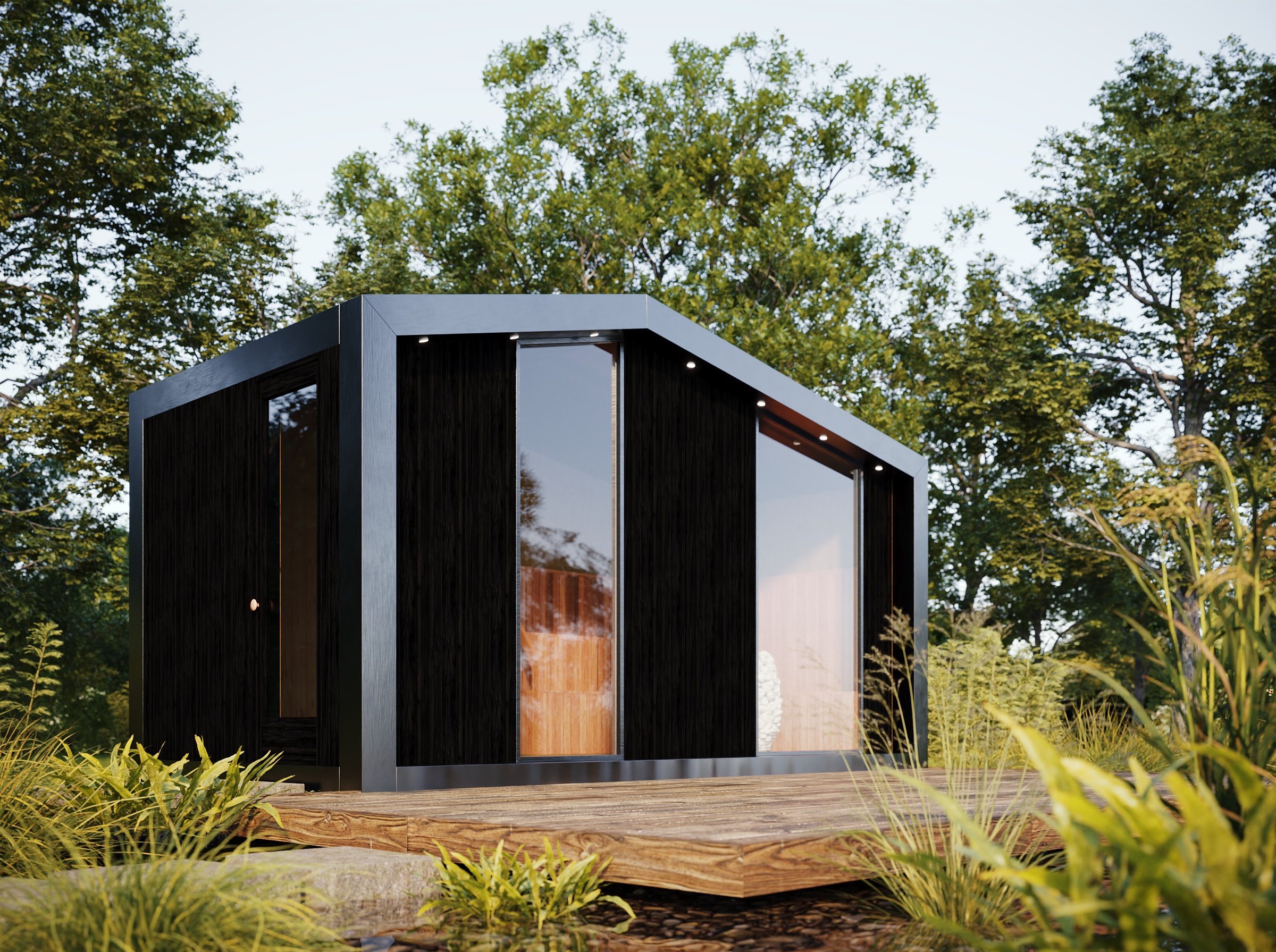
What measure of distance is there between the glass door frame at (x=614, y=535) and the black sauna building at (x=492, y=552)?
13 mm

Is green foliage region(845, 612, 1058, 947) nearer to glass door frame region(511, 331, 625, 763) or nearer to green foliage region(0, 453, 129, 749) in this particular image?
glass door frame region(511, 331, 625, 763)

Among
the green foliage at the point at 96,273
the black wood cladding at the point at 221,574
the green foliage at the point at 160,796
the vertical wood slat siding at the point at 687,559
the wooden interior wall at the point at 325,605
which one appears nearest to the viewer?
the green foliage at the point at 160,796

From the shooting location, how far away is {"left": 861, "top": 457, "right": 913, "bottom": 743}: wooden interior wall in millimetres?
7770

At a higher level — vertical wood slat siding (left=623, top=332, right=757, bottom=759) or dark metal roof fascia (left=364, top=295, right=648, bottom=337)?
dark metal roof fascia (left=364, top=295, right=648, bottom=337)

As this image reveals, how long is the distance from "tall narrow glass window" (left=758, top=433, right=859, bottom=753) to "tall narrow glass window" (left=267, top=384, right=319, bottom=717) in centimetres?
269

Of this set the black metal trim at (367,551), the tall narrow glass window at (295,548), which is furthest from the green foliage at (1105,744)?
the tall narrow glass window at (295,548)

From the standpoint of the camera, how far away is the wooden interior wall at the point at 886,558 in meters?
7.77

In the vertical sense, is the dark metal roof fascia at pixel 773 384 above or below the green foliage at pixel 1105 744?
above

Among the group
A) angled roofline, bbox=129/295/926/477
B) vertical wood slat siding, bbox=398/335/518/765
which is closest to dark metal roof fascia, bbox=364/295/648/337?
angled roofline, bbox=129/295/926/477

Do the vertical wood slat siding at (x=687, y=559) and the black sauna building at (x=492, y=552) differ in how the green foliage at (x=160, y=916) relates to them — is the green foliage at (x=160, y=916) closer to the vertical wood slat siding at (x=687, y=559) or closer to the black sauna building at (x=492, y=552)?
the black sauna building at (x=492, y=552)

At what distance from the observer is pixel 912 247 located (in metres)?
18.4

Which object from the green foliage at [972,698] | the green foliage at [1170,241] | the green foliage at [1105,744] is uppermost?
the green foliage at [1170,241]

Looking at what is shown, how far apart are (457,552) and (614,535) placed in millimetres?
979

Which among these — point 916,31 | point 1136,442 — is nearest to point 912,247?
point 916,31
